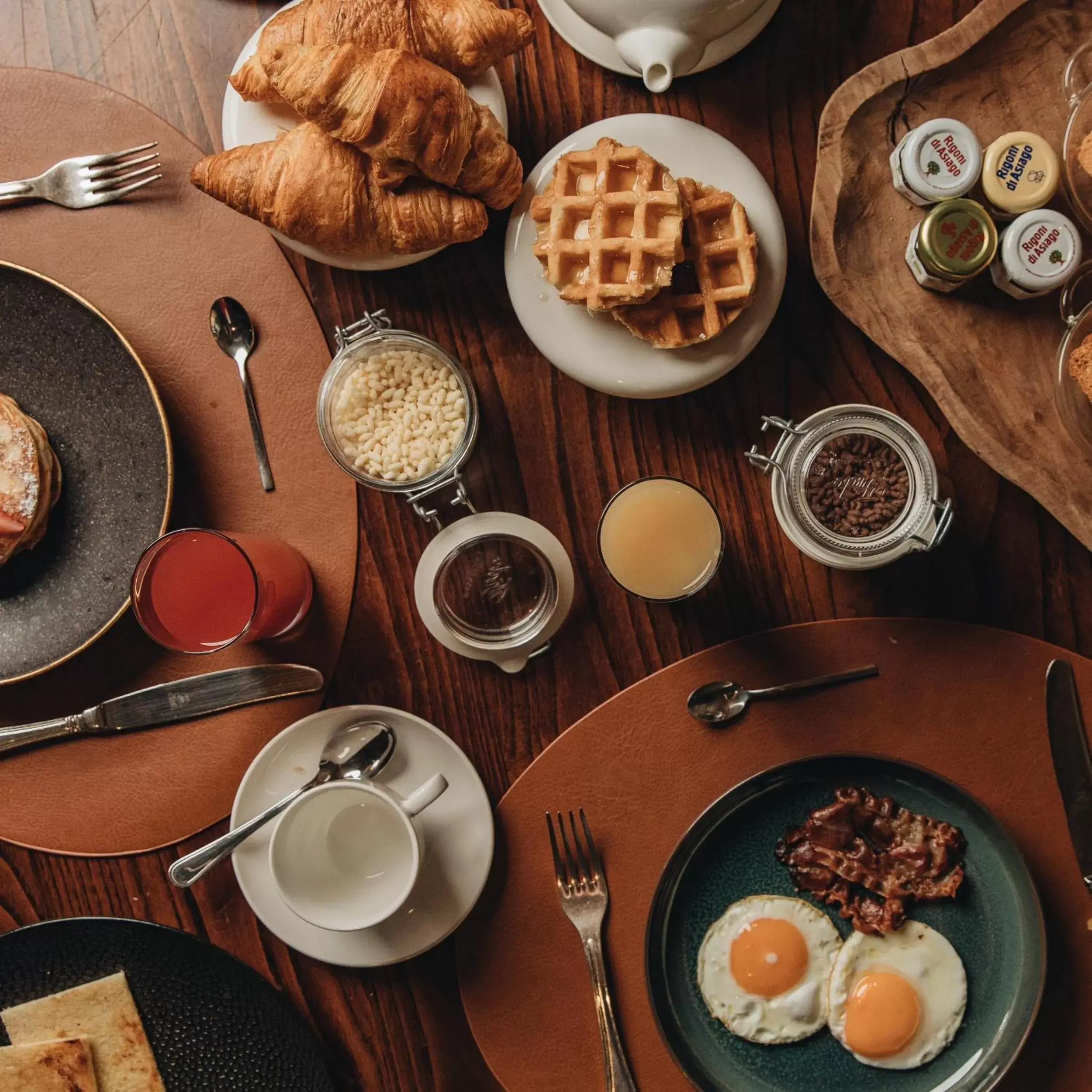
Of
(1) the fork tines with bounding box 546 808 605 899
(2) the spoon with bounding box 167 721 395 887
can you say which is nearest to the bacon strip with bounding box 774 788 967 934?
(1) the fork tines with bounding box 546 808 605 899

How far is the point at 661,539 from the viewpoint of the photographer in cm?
143

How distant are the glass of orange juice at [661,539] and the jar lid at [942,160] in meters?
0.54

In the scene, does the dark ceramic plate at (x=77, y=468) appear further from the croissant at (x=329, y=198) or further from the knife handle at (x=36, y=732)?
the croissant at (x=329, y=198)

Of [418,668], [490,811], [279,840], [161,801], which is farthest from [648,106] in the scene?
[161,801]

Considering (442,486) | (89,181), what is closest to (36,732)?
(442,486)

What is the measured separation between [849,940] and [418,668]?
2.65ft

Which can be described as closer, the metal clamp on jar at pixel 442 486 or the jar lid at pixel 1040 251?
the jar lid at pixel 1040 251

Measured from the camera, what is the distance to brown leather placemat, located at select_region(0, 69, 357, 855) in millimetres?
1505

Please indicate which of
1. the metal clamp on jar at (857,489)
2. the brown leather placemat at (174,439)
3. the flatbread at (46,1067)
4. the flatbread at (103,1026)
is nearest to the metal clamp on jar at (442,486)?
the brown leather placemat at (174,439)

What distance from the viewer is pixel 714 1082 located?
4.66 ft

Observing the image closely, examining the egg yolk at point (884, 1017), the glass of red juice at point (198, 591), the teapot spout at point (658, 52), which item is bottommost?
the egg yolk at point (884, 1017)

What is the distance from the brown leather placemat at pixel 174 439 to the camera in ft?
4.94

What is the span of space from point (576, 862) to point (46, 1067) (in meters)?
0.92

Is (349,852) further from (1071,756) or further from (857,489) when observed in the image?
(1071,756)
